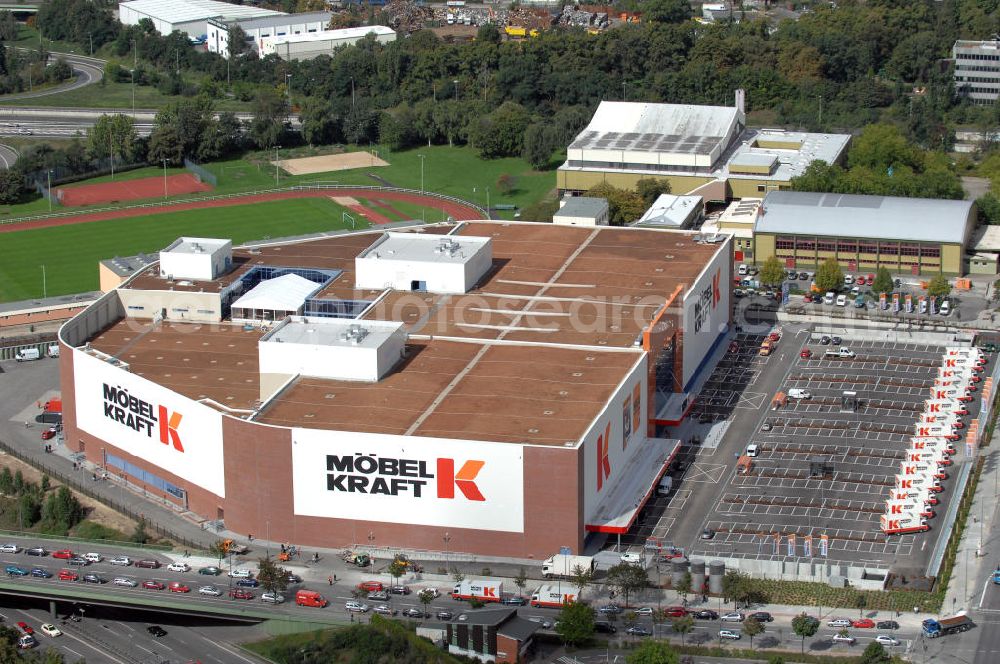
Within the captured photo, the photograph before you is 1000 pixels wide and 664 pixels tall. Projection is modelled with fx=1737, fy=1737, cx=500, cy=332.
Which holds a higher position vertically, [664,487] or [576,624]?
[664,487]

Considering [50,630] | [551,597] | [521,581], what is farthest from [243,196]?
[551,597]

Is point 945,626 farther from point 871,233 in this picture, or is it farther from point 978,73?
point 978,73

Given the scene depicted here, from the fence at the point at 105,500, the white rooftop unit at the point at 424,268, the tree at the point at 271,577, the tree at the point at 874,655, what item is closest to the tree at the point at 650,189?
the white rooftop unit at the point at 424,268

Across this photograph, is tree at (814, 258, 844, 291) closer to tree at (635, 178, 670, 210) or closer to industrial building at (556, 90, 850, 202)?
industrial building at (556, 90, 850, 202)

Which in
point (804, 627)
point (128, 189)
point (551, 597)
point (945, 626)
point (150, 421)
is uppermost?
point (128, 189)

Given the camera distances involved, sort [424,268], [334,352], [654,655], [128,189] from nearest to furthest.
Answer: [654,655] < [334,352] < [424,268] < [128,189]

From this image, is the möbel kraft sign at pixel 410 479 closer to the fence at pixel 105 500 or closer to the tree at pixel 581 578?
the tree at pixel 581 578

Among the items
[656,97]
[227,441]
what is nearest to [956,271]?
[656,97]
